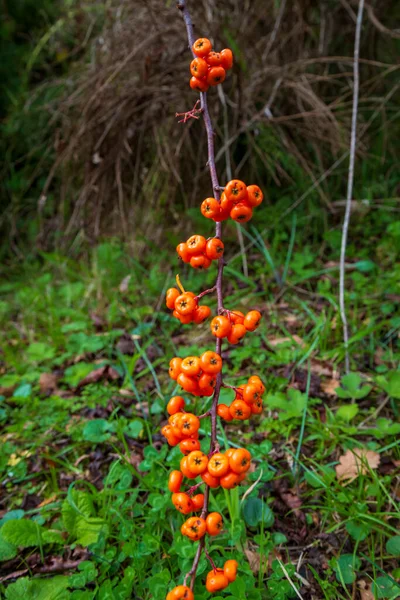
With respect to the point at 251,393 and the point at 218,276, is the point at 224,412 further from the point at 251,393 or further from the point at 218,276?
the point at 218,276

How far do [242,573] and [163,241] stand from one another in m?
2.32

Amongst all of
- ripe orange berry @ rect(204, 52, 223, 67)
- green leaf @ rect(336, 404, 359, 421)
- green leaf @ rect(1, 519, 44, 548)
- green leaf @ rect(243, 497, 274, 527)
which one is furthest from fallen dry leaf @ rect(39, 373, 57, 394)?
ripe orange berry @ rect(204, 52, 223, 67)

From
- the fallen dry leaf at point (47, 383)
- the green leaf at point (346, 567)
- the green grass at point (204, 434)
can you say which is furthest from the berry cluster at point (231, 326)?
the fallen dry leaf at point (47, 383)

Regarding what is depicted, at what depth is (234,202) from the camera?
40.2 inches

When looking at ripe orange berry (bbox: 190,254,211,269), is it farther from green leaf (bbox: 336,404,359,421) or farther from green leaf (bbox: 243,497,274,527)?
green leaf (bbox: 336,404,359,421)

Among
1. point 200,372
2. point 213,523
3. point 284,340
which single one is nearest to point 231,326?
point 200,372

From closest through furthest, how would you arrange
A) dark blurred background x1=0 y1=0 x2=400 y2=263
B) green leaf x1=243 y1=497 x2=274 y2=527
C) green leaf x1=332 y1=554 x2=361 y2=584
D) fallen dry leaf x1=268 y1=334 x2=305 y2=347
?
green leaf x1=332 y1=554 x2=361 y2=584
green leaf x1=243 y1=497 x2=274 y2=527
fallen dry leaf x1=268 y1=334 x2=305 y2=347
dark blurred background x1=0 y1=0 x2=400 y2=263

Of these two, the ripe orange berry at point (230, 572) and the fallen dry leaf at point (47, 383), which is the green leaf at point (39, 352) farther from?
the ripe orange berry at point (230, 572)

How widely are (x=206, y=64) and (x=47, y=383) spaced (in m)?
1.96

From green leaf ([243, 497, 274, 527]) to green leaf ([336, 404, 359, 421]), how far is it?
20.8 inches

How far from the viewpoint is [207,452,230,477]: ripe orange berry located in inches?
39.6

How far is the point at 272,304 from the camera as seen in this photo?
9.04 ft

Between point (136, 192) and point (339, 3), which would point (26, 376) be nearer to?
point (136, 192)

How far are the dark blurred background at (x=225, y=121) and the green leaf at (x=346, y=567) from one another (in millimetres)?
2074
